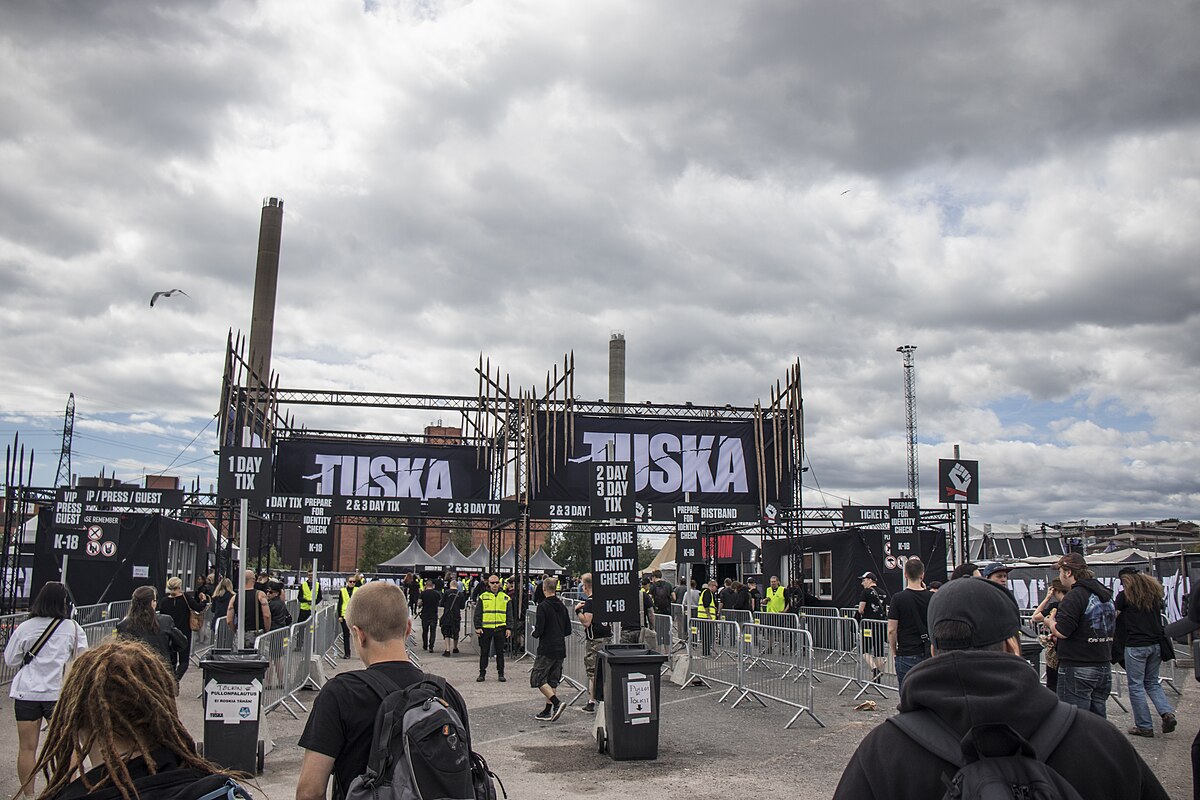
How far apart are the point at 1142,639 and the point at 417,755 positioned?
9985 mm

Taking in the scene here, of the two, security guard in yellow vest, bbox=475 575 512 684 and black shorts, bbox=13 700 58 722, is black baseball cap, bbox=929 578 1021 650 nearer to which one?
black shorts, bbox=13 700 58 722

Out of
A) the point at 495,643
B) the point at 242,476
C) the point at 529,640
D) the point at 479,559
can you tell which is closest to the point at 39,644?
the point at 242,476

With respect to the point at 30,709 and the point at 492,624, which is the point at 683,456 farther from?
the point at 30,709

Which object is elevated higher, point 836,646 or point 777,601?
point 777,601

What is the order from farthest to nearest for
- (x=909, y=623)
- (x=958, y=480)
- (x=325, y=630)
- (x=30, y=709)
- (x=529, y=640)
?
1. (x=529, y=640)
2. (x=325, y=630)
3. (x=958, y=480)
4. (x=909, y=623)
5. (x=30, y=709)

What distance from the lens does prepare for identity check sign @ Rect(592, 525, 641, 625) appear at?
12.0 m

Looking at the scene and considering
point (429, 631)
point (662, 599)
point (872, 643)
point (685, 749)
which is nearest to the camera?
point (685, 749)

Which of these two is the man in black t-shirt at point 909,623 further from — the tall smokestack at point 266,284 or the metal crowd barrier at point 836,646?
the tall smokestack at point 266,284

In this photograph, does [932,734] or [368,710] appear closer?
[932,734]

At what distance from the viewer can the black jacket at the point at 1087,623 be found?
929cm

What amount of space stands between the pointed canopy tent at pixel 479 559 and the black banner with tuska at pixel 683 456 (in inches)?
530

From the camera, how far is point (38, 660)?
772 cm

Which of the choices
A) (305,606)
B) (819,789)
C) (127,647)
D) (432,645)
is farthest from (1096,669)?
(432,645)

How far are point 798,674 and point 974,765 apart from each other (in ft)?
44.9
